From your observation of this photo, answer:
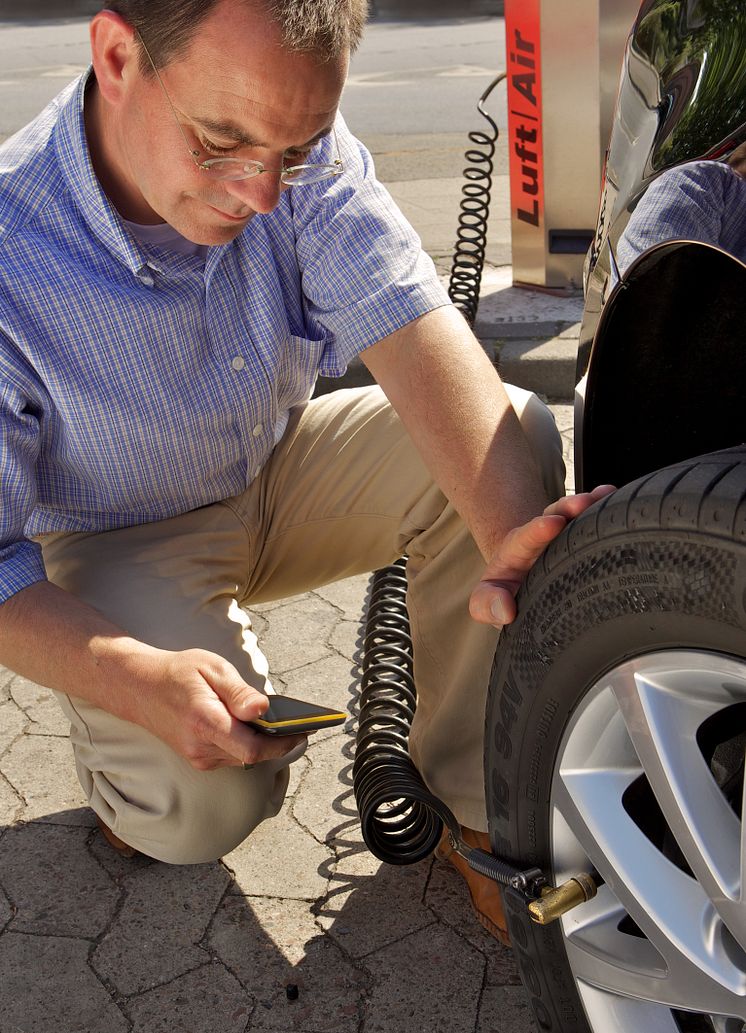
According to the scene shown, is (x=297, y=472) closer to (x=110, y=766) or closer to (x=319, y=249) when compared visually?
(x=319, y=249)

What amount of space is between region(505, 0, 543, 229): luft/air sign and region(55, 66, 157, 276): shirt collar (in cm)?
259

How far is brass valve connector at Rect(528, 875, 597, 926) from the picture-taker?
1549 mm

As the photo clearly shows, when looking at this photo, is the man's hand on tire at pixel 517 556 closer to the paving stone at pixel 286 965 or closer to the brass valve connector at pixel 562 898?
the brass valve connector at pixel 562 898

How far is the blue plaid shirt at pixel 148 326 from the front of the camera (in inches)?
76.2

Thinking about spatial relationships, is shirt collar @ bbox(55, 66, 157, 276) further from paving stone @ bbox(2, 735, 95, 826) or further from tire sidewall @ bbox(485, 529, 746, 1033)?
A: paving stone @ bbox(2, 735, 95, 826)

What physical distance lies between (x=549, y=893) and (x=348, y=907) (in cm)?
61

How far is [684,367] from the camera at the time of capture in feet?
5.51

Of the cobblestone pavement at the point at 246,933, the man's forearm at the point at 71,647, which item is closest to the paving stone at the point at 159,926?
the cobblestone pavement at the point at 246,933

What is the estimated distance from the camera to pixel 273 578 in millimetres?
2453

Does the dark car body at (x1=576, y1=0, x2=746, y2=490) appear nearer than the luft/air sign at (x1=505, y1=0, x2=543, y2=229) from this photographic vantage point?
Yes

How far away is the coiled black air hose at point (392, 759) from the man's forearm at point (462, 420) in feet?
1.46

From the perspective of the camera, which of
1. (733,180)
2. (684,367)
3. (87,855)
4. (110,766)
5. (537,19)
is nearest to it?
(733,180)

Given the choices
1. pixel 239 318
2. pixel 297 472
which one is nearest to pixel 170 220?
pixel 239 318

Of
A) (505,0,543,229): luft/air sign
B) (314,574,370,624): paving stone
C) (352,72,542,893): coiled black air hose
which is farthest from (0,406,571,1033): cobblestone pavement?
(505,0,543,229): luft/air sign
